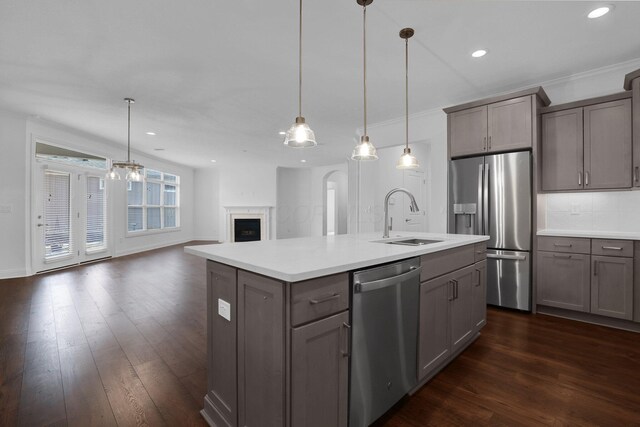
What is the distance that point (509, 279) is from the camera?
3260mm

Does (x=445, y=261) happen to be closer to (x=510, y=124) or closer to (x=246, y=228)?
(x=510, y=124)

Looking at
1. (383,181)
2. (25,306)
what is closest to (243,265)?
(25,306)

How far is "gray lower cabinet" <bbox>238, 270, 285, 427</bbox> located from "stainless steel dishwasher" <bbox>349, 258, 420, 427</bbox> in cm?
38

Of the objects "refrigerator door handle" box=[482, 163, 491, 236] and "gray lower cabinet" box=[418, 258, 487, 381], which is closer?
"gray lower cabinet" box=[418, 258, 487, 381]

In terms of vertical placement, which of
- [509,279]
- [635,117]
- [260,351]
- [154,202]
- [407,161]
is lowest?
[509,279]

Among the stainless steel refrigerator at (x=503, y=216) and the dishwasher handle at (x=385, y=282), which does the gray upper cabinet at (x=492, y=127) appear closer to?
the stainless steel refrigerator at (x=503, y=216)

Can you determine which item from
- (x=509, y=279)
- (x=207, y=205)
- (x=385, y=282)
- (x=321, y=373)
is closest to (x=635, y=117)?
(x=509, y=279)

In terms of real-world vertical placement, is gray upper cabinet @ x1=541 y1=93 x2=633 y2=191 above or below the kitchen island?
above

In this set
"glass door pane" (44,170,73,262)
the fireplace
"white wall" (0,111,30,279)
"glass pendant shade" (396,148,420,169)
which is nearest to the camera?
"glass pendant shade" (396,148,420,169)

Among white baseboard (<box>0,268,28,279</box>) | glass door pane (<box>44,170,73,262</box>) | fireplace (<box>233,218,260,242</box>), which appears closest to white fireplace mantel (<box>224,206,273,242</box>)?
fireplace (<box>233,218,260,242</box>)

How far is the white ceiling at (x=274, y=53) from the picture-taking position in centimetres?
222

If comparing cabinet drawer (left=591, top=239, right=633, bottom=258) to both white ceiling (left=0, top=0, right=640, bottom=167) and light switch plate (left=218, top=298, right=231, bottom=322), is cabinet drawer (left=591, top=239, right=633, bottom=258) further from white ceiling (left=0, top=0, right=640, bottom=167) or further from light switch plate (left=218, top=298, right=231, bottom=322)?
light switch plate (left=218, top=298, right=231, bottom=322)

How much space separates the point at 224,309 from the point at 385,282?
0.83m

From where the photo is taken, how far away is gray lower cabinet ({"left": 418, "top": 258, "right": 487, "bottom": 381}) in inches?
71.2
